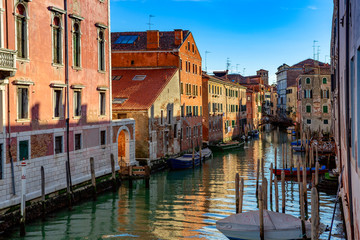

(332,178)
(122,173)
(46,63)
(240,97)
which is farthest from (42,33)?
(240,97)

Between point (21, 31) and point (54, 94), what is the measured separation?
3.02 meters

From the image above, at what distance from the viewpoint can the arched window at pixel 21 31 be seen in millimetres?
14202

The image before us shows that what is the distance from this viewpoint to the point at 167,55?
33031 millimetres

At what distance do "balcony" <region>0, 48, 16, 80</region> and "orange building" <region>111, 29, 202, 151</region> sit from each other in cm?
2063

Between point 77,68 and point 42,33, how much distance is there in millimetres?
2865

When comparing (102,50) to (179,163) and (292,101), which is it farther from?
Result: (292,101)

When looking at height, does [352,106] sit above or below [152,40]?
below

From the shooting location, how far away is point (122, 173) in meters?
23.2

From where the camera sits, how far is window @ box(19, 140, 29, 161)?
1434 centimetres

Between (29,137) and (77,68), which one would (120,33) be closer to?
(77,68)

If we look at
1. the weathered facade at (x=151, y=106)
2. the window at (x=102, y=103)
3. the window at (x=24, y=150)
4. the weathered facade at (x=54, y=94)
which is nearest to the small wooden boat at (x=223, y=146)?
the weathered facade at (x=151, y=106)

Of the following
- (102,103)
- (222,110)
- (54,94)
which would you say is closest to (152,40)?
(102,103)

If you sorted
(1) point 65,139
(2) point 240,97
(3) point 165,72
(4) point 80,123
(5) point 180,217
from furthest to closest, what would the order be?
1. (2) point 240,97
2. (3) point 165,72
3. (4) point 80,123
4. (1) point 65,139
5. (5) point 180,217

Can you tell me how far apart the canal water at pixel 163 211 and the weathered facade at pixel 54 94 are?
1462 millimetres
